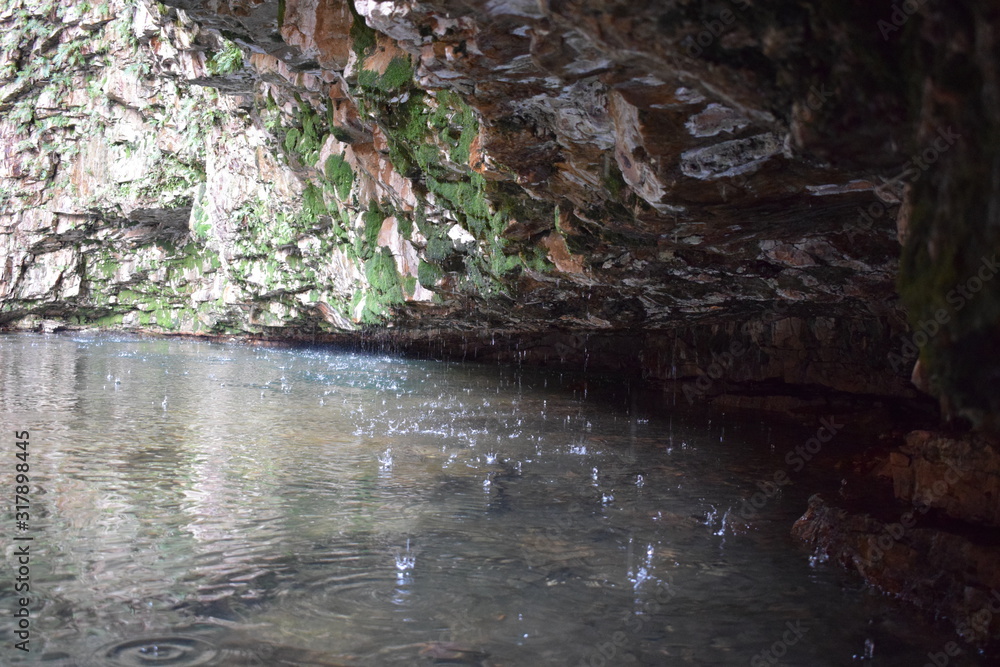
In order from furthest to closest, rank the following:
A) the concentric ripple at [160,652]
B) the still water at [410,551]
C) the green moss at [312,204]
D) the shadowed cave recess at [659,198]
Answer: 1. the green moss at [312,204]
2. the still water at [410,551]
3. the concentric ripple at [160,652]
4. the shadowed cave recess at [659,198]

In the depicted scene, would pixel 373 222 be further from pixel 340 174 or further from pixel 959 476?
pixel 959 476

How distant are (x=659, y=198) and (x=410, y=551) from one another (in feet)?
15.5

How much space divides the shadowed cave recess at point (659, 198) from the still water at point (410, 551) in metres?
1.28

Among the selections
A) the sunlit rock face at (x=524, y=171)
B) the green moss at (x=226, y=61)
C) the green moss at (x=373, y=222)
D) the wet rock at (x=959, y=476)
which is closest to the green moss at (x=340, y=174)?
the sunlit rock face at (x=524, y=171)

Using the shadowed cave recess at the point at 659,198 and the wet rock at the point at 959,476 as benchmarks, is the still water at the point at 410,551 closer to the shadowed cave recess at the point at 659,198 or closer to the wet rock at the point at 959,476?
the shadowed cave recess at the point at 659,198

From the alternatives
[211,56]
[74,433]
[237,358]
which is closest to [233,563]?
[74,433]

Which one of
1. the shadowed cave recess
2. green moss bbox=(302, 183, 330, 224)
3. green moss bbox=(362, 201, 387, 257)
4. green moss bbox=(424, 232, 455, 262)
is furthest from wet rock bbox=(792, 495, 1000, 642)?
green moss bbox=(302, 183, 330, 224)

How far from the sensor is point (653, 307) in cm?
1761

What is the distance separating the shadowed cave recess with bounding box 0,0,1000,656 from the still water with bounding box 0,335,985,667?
128 cm

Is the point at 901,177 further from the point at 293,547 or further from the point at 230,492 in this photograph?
the point at 230,492

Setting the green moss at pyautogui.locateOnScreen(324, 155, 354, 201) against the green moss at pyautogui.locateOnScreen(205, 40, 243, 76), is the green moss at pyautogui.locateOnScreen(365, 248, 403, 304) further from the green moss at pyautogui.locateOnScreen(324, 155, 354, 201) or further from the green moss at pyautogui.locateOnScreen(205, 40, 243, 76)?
the green moss at pyautogui.locateOnScreen(205, 40, 243, 76)

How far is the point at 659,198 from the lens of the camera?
794cm

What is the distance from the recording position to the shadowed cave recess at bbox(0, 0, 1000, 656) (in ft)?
11.5

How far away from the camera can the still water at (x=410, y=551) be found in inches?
203
